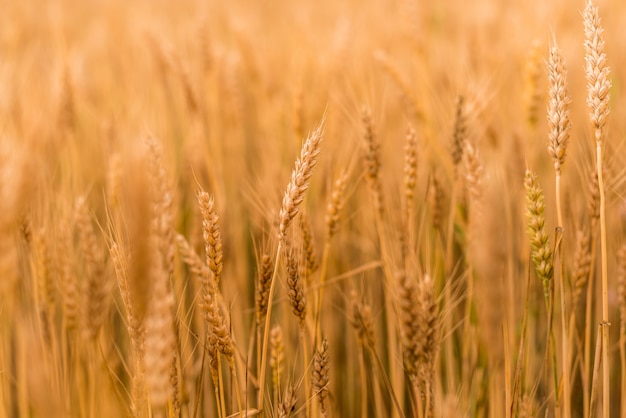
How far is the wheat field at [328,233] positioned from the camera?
767mm

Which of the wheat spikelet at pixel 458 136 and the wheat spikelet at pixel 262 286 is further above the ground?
the wheat spikelet at pixel 458 136

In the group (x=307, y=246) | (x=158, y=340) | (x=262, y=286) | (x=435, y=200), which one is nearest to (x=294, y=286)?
(x=262, y=286)

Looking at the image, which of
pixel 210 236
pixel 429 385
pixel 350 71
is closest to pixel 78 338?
pixel 210 236

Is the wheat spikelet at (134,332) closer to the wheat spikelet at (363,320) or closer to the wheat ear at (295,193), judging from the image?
the wheat ear at (295,193)

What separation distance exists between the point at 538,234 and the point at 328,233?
38 centimetres

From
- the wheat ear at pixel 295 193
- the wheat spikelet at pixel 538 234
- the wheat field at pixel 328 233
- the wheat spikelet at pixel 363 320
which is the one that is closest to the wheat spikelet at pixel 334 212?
the wheat field at pixel 328 233

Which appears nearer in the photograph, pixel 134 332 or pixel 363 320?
pixel 134 332

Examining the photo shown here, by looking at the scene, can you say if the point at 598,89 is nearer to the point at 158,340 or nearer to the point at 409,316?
the point at 409,316

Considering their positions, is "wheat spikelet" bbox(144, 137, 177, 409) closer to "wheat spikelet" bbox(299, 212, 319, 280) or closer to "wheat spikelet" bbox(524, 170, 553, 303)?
"wheat spikelet" bbox(299, 212, 319, 280)

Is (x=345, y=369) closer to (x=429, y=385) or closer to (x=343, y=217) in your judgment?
(x=343, y=217)

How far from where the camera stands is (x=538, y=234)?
0.82 meters

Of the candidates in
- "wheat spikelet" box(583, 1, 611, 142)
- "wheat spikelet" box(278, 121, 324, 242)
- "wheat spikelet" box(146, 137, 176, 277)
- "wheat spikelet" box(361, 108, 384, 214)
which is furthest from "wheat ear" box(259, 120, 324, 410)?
"wheat spikelet" box(583, 1, 611, 142)

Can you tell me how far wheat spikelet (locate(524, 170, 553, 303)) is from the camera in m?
0.82

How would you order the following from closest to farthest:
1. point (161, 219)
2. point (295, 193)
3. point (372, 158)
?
point (161, 219) < point (295, 193) < point (372, 158)
